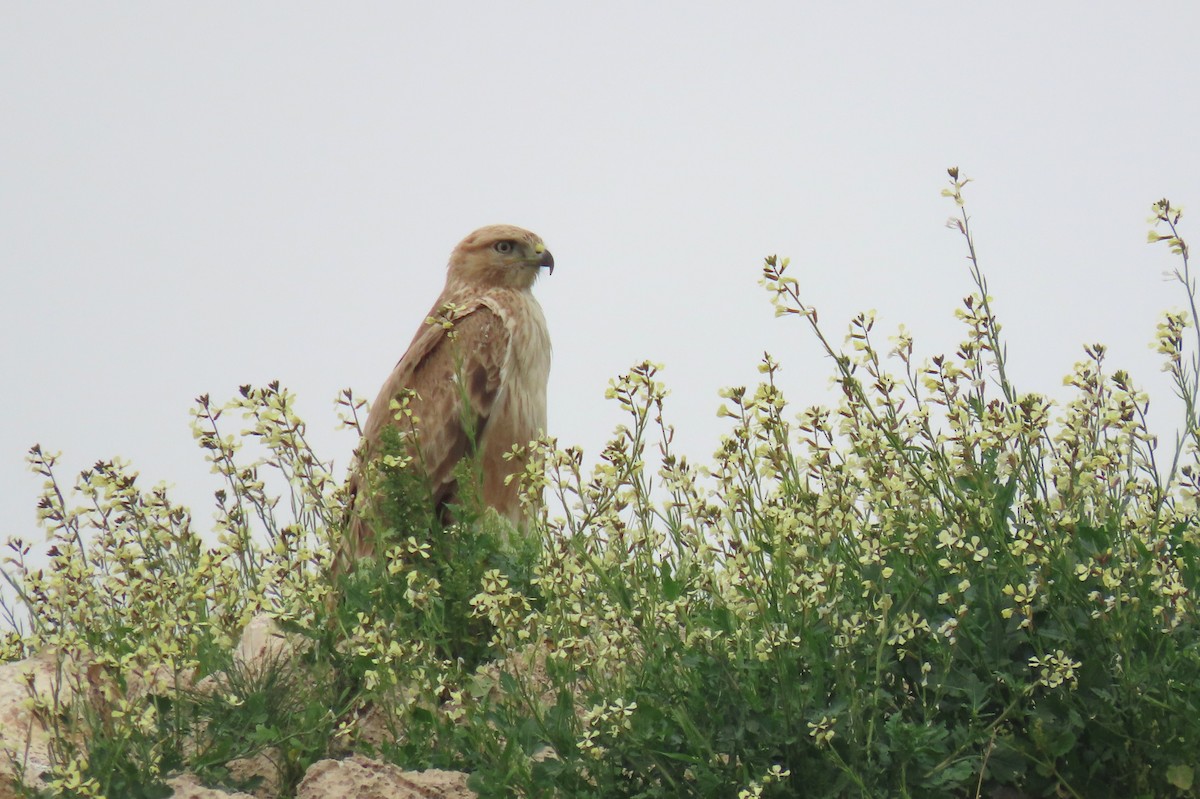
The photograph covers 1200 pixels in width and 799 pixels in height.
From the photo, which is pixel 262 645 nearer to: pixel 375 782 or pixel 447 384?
pixel 375 782

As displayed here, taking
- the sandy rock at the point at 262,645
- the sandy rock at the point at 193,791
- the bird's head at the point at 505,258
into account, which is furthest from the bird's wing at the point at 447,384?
the sandy rock at the point at 193,791

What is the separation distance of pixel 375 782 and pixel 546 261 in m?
5.00

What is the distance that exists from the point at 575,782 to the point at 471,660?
4.75ft

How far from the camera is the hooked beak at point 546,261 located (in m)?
8.71

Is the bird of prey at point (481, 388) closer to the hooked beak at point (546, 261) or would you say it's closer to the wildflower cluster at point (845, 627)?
the hooked beak at point (546, 261)

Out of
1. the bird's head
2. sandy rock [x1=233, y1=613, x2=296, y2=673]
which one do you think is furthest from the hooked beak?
sandy rock [x1=233, y1=613, x2=296, y2=673]

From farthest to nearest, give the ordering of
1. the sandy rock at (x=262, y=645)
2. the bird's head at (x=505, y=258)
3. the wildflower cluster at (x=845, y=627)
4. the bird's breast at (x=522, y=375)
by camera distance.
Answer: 1. the bird's head at (x=505, y=258)
2. the bird's breast at (x=522, y=375)
3. the sandy rock at (x=262, y=645)
4. the wildflower cluster at (x=845, y=627)

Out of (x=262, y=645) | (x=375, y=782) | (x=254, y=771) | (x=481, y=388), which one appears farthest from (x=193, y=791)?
(x=481, y=388)

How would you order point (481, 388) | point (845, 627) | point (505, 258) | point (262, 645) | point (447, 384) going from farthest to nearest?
point (505, 258)
point (447, 384)
point (481, 388)
point (262, 645)
point (845, 627)

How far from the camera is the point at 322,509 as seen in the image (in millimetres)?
5031

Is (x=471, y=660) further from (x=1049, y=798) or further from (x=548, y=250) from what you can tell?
(x=548, y=250)

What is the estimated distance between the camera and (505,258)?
8734 mm

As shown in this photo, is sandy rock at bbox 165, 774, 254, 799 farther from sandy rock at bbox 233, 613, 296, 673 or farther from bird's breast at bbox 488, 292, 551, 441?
bird's breast at bbox 488, 292, 551, 441

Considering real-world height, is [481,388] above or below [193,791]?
above
